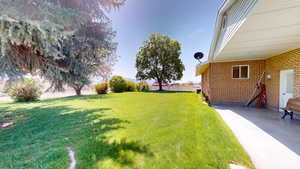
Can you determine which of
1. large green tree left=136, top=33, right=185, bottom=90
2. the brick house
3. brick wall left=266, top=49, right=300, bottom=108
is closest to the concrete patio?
brick wall left=266, top=49, right=300, bottom=108

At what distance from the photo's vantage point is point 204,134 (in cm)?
312

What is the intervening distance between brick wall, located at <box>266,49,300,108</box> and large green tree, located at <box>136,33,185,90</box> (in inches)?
568

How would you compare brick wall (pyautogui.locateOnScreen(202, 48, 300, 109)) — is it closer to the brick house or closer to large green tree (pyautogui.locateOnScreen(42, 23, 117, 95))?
the brick house

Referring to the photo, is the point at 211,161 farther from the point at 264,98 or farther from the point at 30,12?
the point at 264,98

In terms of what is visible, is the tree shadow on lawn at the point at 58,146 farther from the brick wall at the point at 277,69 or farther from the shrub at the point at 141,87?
the shrub at the point at 141,87

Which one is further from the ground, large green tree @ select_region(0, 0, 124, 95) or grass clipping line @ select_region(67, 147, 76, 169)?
large green tree @ select_region(0, 0, 124, 95)

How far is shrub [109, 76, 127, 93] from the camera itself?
16.7 m

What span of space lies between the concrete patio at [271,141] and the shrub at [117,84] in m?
14.8

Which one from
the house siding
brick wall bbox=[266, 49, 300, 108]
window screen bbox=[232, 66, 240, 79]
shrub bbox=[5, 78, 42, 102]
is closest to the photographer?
the house siding

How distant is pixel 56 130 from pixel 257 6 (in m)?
5.85

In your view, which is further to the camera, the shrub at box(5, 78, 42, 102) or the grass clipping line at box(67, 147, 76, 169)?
the shrub at box(5, 78, 42, 102)

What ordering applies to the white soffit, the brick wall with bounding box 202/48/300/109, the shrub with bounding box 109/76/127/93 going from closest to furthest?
the white soffit → the brick wall with bounding box 202/48/300/109 → the shrub with bounding box 109/76/127/93

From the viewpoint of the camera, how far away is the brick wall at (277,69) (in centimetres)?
455

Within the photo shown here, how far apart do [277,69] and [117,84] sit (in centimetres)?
1564
